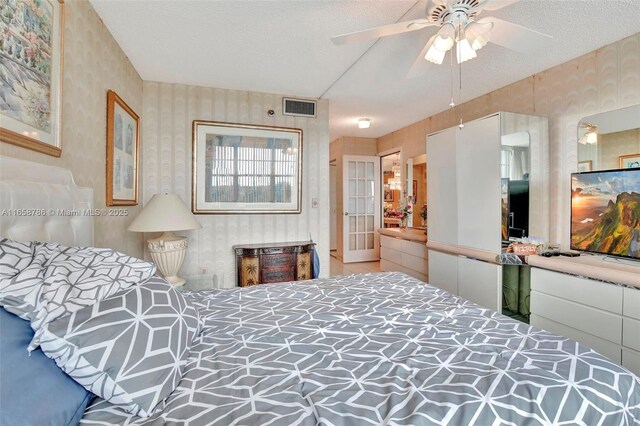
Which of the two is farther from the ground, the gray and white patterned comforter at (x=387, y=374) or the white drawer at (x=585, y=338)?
the gray and white patterned comforter at (x=387, y=374)

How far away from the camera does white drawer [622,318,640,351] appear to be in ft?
5.86

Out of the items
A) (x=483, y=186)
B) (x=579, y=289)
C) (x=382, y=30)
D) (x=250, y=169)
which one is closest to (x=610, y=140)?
(x=483, y=186)

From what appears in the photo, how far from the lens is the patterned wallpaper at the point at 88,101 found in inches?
63.4

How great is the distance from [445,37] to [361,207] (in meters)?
4.47

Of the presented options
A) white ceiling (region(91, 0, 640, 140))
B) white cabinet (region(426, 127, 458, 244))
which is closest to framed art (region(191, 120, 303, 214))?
white ceiling (region(91, 0, 640, 140))

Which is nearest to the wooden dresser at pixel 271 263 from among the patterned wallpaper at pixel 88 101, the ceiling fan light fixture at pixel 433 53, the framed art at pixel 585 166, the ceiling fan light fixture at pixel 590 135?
the patterned wallpaper at pixel 88 101

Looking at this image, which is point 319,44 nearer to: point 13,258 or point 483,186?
point 483,186

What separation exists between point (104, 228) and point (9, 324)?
167cm

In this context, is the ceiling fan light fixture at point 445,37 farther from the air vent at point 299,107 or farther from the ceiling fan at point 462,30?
the air vent at point 299,107

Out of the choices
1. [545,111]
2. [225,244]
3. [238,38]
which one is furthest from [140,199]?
[545,111]

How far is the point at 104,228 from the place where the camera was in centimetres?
213

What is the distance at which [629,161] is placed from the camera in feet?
7.18

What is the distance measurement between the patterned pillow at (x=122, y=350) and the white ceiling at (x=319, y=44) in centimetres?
193

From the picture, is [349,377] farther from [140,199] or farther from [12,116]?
[140,199]
